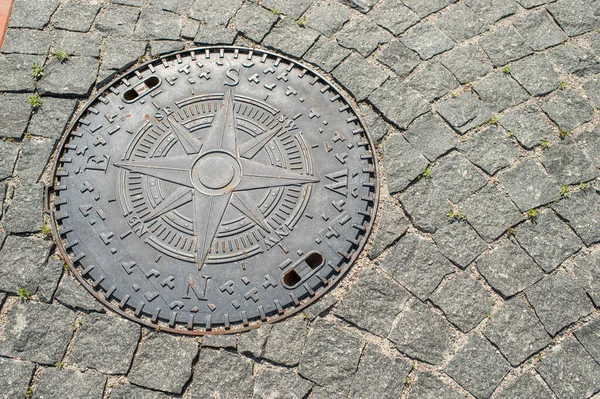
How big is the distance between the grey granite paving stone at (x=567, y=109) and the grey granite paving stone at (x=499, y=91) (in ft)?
0.62

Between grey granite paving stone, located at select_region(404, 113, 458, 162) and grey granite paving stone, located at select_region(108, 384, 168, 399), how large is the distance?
240 cm

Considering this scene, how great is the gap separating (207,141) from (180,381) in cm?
159

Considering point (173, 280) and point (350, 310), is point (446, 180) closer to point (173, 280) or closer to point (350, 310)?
point (350, 310)

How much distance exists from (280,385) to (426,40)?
289 cm

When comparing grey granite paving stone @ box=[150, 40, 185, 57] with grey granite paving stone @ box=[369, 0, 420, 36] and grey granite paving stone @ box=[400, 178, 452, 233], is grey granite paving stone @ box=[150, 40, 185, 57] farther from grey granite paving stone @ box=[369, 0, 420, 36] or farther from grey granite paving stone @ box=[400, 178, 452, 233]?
grey granite paving stone @ box=[400, 178, 452, 233]

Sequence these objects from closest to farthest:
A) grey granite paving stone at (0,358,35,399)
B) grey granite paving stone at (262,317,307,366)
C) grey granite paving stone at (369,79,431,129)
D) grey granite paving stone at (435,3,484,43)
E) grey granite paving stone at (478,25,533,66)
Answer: grey granite paving stone at (0,358,35,399), grey granite paving stone at (262,317,307,366), grey granite paving stone at (369,79,431,129), grey granite paving stone at (478,25,533,66), grey granite paving stone at (435,3,484,43)

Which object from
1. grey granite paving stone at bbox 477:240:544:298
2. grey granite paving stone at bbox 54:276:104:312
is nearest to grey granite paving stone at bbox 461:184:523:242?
grey granite paving stone at bbox 477:240:544:298

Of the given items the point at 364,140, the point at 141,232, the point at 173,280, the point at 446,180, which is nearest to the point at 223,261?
the point at 173,280

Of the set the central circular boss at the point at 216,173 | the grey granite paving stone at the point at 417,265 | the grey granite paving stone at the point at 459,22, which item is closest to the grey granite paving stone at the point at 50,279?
the central circular boss at the point at 216,173

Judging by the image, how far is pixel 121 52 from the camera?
4.07 meters

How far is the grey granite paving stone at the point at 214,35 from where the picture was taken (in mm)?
4133

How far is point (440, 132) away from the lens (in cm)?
383

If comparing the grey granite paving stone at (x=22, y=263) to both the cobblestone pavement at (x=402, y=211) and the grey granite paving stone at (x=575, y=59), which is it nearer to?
the cobblestone pavement at (x=402, y=211)

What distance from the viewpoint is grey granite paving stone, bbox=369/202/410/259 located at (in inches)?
136
